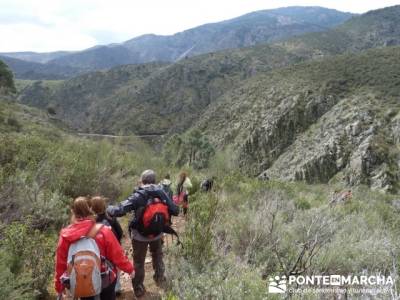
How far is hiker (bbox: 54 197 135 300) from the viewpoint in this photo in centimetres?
336

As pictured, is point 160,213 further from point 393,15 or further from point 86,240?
point 393,15

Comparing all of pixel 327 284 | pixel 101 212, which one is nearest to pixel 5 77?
pixel 101 212

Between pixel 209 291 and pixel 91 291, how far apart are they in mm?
965

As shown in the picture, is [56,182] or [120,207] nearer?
[120,207]

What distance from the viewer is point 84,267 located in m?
3.34

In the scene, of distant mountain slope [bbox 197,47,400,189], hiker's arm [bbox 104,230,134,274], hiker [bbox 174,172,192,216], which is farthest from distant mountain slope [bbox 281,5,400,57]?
hiker's arm [bbox 104,230,134,274]

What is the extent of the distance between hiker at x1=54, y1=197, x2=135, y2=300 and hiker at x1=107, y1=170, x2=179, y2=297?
0.86m

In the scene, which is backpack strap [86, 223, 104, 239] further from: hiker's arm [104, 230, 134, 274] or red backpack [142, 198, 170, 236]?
red backpack [142, 198, 170, 236]

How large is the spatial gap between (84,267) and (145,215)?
123 cm

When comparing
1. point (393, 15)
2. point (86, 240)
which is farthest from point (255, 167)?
point (393, 15)

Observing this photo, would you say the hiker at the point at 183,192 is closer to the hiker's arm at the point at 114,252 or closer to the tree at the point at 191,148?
the hiker's arm at the point at 114,252

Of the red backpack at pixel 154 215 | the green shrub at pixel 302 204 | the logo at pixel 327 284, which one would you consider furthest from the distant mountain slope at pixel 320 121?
A: the red backpack at pixel 154 215

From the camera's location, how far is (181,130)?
288 ft

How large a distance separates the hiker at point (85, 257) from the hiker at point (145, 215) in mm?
857
